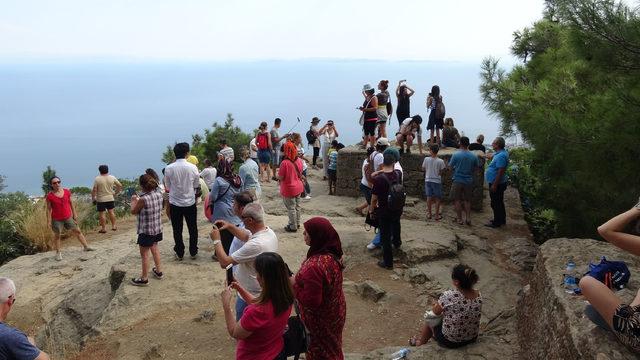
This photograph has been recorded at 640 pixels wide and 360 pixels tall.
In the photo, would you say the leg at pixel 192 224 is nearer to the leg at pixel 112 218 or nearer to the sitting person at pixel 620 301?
the leg at pixel 112 218

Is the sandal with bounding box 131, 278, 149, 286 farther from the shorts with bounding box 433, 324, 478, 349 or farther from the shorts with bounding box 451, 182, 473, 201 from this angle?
the shorts with bounding box 451, 182, 473, 201

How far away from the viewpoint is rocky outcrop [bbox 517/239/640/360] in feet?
11.3

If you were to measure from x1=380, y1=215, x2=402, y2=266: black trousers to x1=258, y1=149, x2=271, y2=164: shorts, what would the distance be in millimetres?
6395

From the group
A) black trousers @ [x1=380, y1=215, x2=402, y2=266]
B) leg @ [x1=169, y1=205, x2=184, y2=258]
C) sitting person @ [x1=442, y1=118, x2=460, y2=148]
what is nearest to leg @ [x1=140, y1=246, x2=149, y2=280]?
leg @ [x1=169, y1=205, x2=184, y2=258]

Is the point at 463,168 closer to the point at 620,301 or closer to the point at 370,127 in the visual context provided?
the point at 370,127

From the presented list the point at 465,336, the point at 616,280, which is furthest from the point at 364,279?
the point at 616,280

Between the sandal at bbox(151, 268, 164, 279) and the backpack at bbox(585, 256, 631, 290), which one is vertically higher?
the backpack at bbox(585, 256, 631, 290)

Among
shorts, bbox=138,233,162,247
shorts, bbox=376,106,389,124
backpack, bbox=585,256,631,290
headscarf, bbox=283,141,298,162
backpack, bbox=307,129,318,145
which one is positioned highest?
shorts, bbox=376,106,389,124

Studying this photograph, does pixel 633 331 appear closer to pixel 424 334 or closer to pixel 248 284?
pixel 424 334

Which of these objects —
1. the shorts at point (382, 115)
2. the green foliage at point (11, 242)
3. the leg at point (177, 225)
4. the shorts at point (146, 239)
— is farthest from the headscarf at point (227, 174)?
the green foliage at point (11, 242)

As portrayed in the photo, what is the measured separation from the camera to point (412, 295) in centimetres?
714

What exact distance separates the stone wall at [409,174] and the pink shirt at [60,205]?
5.87 metres

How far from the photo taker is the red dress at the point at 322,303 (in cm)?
374

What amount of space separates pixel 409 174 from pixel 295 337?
334 inches
